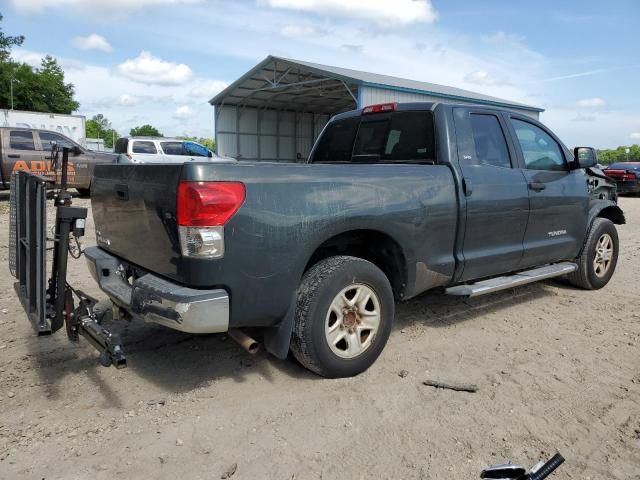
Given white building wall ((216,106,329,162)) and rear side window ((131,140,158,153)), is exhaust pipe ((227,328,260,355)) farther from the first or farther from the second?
white building wall ((216,106,329,162))

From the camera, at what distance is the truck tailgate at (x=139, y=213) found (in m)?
2.90

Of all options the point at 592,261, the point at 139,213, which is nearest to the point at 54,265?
the point at 139,213

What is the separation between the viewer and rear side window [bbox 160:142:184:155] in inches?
678

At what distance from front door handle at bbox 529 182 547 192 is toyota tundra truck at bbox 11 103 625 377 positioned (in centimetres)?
1

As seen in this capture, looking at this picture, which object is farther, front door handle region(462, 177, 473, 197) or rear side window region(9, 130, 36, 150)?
rear side window region(9, 130, 36, 150)

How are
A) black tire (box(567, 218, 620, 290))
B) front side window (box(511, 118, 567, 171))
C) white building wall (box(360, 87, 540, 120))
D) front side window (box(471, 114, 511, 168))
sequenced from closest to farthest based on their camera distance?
1. front side window (box(471, 114, 511, 168))
2. front side window (box(511, 118, 567, 171))
3. black tire (box(567, 218, 620, 290))
4. white building wall (box(360, 87, 540, 120))

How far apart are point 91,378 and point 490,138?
3661 millimetres

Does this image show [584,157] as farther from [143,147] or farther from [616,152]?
[616,152]

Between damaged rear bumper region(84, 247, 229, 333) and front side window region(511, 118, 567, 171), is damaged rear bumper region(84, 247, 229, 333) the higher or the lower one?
the lower one

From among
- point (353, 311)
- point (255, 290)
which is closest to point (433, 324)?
point (353, 311)

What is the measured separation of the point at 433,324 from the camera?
4.61 metres

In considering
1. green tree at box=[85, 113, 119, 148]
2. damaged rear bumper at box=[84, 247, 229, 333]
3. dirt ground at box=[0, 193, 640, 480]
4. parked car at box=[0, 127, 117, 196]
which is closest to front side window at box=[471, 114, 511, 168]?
dirt ground at box=[0, 193, 640, 480]

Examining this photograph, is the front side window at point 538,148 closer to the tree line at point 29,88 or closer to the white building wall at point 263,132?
the white building wall at point 263,132

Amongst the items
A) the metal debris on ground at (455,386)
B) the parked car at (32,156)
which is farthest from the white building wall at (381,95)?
the metal debris on ground at (455,386)
